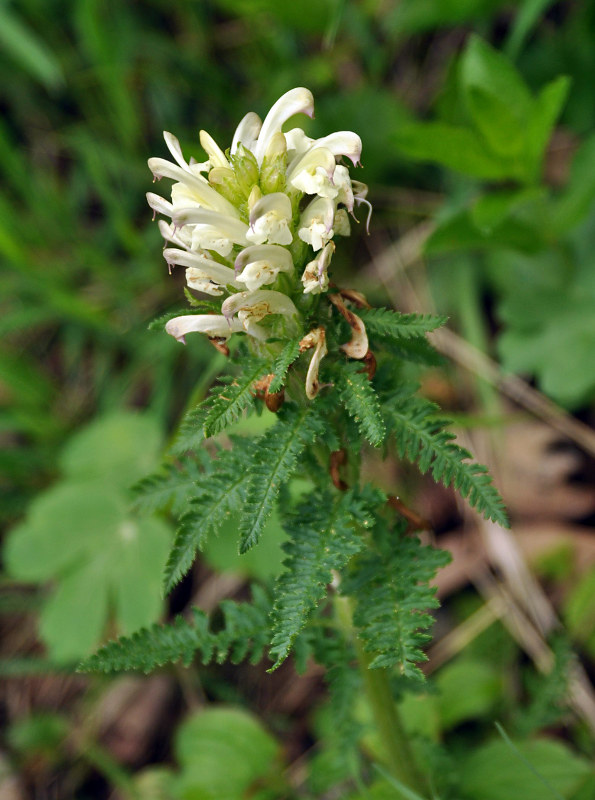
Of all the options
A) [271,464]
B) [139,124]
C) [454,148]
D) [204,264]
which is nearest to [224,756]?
[271,464]

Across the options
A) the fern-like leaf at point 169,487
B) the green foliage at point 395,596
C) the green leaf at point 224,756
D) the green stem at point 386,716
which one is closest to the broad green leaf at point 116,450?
the green leaf at point 224,756

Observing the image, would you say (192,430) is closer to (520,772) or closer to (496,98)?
(520,772)

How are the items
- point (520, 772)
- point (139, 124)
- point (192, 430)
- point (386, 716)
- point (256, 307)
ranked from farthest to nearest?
1. point (139, 124)
2. point (520, 772)
3. point (386, 716)
4. point (192, 430)
5. point (256, 307)

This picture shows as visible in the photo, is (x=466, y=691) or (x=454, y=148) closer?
(x=466, y=691)

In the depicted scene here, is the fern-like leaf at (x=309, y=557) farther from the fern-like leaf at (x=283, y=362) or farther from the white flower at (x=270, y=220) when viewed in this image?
the white flower at (x=270, y=220)

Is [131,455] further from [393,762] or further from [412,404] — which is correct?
[412,404]

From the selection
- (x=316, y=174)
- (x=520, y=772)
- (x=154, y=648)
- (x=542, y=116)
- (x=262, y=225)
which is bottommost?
(x=520, y=772)
